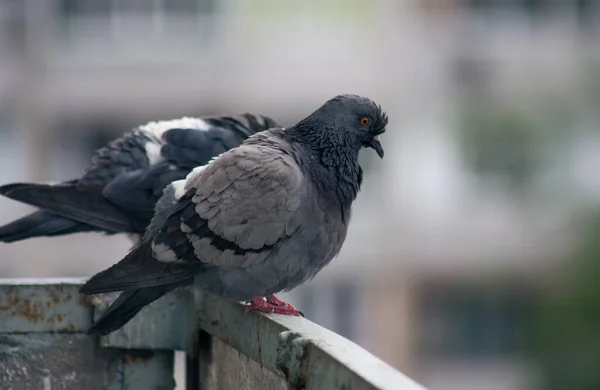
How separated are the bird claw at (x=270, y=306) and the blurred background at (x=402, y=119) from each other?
19.5 m

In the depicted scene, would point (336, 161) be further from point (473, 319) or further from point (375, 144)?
point (473, 319)

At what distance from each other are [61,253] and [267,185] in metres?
22.8

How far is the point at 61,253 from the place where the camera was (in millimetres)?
27641

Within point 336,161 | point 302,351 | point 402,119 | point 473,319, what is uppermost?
point 336,161

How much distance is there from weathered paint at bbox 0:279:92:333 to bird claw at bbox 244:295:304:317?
86 cm

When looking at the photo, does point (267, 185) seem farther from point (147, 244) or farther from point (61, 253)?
point (61, 253)

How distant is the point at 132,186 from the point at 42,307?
1.89 m

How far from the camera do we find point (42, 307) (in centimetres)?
550

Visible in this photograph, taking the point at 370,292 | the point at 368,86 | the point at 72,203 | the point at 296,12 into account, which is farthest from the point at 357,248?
the point at 72,203

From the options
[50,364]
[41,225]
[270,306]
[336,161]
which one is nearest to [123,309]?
[50,364]

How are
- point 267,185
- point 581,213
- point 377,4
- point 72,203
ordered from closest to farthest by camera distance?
point 267,185, point 72,203, point 581,213, point 377,4

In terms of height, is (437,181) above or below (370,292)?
above

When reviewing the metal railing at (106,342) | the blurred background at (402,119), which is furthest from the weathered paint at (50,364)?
the blurred background at (402,119)

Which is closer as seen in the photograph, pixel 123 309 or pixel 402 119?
pixel 123 309
